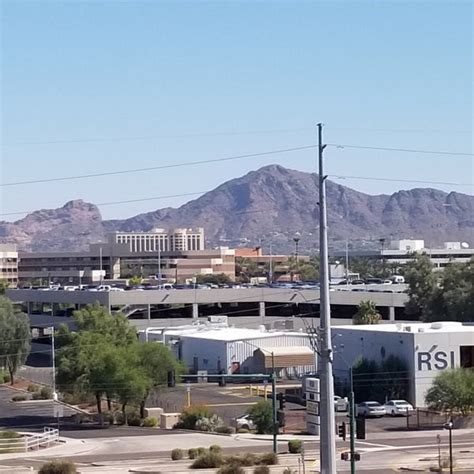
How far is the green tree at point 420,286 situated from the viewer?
111 m

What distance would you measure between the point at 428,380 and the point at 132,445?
21.4 meters

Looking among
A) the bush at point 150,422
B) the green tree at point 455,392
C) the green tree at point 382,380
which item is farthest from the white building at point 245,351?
the green tree at point 455,392

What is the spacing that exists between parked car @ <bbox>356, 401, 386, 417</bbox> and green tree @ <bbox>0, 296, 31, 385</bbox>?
1364 inches

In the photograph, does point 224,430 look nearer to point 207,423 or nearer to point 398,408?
point 207,423

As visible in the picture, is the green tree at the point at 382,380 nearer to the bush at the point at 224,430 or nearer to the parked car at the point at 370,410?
the parked car at the point at 370,410

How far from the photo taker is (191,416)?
6894cm

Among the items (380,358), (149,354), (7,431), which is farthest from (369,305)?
(7,431)

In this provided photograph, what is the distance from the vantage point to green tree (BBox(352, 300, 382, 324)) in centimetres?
10456

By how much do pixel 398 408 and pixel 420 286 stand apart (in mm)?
40596

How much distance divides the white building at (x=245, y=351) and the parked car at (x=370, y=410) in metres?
17.7

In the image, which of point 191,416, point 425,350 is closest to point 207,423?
point 191,416

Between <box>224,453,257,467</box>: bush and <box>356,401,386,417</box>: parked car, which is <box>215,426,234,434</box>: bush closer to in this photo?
<box>356,401,386,417</box>: parked car

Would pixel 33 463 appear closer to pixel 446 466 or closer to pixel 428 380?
pixel 446 466

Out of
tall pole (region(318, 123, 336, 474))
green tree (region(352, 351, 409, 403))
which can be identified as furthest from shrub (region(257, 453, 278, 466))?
green tree (region(352, 351, 409, 403))
